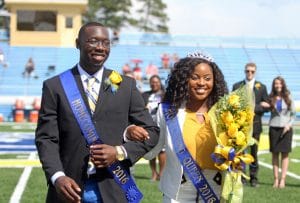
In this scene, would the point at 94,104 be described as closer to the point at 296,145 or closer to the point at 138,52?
the point at 296,145

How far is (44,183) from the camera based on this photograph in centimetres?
987

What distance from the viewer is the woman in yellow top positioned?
13.3 ft

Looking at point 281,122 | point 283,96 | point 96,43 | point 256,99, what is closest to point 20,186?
point 256,99

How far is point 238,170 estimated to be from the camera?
3885 mm

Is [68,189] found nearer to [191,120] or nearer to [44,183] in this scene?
[191,120]

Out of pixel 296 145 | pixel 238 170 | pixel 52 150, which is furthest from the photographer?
pixel 296 145

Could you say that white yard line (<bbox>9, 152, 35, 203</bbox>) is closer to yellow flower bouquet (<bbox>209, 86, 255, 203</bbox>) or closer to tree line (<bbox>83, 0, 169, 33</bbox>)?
yellow flower bouquet (<bbox>209, 86, 255, 203</bbox>)

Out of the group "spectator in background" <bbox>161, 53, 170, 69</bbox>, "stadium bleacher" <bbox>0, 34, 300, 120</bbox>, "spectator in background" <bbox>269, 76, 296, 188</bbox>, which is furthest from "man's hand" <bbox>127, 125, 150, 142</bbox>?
"spectator in background" <bbox>161, 53, 170, 69</bbox>

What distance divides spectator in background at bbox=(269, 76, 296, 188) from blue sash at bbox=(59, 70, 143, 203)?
22.2ft

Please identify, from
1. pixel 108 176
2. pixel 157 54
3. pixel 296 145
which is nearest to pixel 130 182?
pixel 108 176

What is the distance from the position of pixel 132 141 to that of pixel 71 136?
36 centimetres

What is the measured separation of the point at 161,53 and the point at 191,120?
36.2 m

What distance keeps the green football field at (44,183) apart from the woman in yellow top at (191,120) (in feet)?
14.1

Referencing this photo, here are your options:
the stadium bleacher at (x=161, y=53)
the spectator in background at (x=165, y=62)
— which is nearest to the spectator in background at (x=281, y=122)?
the stadium bleacher at (x=161, y=53)
